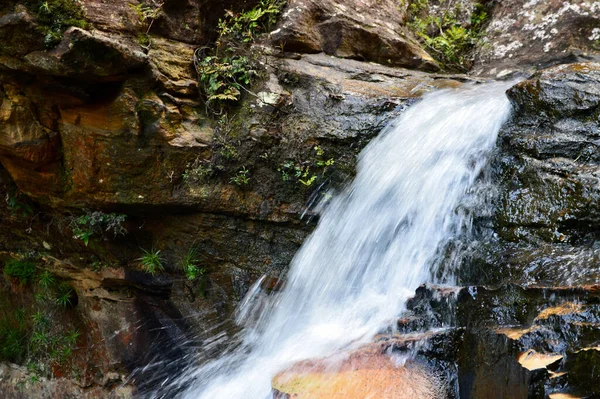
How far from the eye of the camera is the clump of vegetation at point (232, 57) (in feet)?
16.8

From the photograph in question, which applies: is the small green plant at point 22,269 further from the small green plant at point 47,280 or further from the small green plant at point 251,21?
the small green plant at point 251,21

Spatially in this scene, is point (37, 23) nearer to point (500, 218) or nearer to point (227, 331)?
point (227, 331)

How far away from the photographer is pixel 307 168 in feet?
15.8

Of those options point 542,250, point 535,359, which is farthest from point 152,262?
point 535,359

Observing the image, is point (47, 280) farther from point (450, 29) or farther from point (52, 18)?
point (450, 29)

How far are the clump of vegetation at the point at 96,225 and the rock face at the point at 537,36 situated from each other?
490 cm

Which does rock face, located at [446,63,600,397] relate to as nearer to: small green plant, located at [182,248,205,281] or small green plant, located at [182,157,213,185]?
small green plant, located at [182,157,213,185]

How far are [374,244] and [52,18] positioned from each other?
10.5 feet

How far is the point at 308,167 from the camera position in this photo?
481 cm

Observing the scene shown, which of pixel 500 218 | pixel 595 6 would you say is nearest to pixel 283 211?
pixel 500 218

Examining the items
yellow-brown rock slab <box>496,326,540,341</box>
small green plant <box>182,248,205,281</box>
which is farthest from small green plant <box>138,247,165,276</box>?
yellow-brown rock slab <box>496,326,540,341</box>

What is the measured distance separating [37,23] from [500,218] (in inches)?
153

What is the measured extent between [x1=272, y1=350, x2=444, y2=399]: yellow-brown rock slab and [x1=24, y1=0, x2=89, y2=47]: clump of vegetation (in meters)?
3.19

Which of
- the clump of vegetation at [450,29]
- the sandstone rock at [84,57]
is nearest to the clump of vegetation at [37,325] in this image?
the sandstone rock at [84,57]
